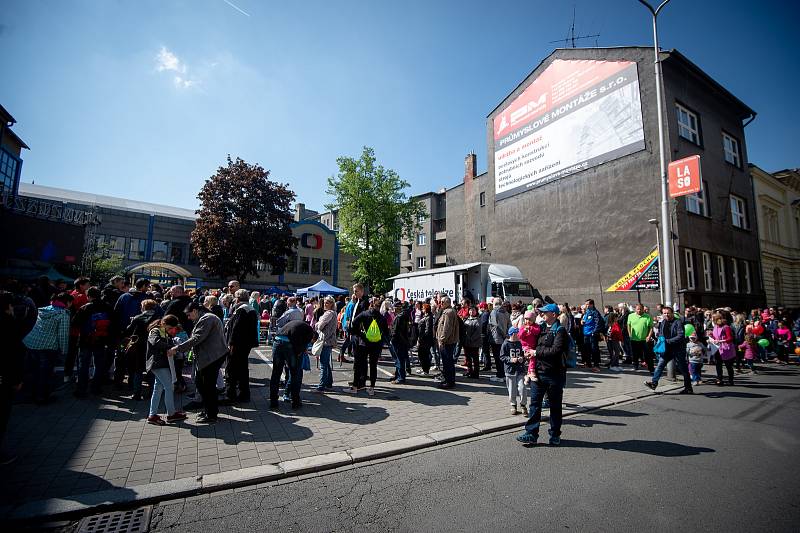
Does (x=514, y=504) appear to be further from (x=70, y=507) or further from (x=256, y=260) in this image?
(x=256, y=260)

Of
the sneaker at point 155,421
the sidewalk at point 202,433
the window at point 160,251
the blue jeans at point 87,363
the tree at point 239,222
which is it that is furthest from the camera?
the window at point 160,251

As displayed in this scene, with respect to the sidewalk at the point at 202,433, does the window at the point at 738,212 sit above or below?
above

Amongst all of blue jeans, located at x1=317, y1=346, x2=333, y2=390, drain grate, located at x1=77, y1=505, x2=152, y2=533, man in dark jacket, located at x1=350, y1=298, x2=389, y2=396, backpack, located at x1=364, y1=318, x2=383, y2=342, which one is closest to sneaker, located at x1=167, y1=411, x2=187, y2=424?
drain grate, located at x1=77, y1=505, x2=152, y2=533

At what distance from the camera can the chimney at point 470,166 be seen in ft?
107

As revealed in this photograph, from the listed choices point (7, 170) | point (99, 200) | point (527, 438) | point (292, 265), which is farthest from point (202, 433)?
point (99, 200)

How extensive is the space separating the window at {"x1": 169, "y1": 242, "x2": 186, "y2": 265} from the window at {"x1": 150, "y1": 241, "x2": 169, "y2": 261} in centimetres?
40

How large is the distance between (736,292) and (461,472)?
23223 mm

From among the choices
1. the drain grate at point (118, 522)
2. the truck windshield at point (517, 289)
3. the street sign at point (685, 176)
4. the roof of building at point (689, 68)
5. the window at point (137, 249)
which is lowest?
the drain grate at point (118, 522)

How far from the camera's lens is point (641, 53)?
61.7ft

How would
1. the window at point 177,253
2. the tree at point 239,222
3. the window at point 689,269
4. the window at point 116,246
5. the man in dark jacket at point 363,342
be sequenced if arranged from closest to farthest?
the man in dark jacket at point 363,342
the window at point 689,269
the tree at point 239,222
the window at point 116,246
the window at point 177,253

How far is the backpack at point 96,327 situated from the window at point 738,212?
28.2 metres

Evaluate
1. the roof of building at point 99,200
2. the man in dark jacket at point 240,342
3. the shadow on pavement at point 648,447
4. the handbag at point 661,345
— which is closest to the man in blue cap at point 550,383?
the shadow on pavement at point 648,447

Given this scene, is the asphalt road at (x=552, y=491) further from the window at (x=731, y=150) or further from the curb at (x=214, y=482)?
the window at (x=731, y=150)

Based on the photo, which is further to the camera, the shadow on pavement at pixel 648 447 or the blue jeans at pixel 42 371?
the blue jeans at pixel 42 371
